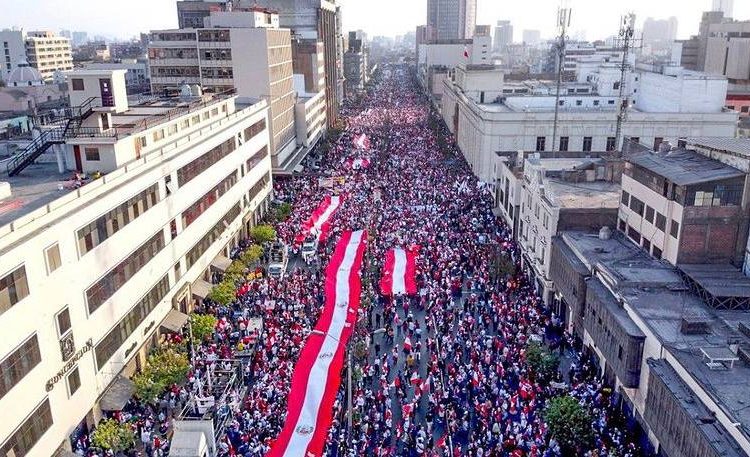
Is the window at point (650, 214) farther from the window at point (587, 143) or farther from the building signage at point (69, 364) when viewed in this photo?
the window at point (587, 143)

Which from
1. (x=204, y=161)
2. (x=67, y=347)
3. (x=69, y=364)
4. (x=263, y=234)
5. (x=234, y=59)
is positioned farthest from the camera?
(x=234, y=59)

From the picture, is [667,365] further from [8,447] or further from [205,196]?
[205,196]

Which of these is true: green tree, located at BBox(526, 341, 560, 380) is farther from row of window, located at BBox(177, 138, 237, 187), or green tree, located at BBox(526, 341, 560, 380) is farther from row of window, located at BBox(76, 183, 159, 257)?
row of window, located at BBox(177, 138, 237, 187)

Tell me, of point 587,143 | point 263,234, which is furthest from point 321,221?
point 587,143

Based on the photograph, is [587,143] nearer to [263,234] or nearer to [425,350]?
[263,234]

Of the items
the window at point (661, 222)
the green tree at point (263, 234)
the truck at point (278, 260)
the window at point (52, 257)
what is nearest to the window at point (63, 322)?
the window at point (52, 257)

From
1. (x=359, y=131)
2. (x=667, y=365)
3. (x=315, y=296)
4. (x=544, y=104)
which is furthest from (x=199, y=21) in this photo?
(x=667, y=365)

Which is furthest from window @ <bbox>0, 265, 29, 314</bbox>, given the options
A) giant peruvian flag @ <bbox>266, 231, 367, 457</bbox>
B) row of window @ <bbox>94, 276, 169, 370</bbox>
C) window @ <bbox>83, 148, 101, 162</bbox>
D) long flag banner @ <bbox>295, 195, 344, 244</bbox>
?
long flag banner @ <bbox>295, 195, 344, 244</bbox>
